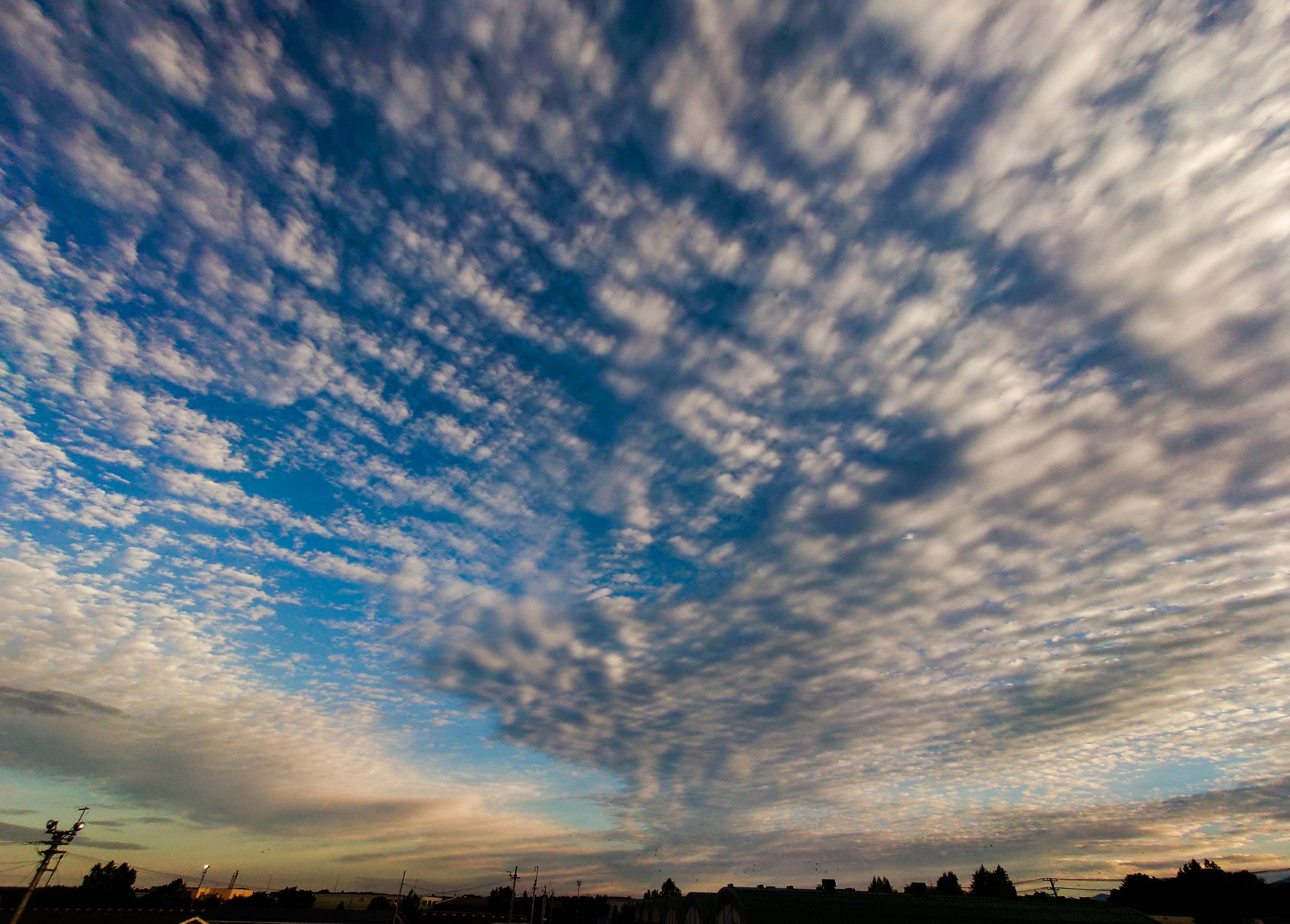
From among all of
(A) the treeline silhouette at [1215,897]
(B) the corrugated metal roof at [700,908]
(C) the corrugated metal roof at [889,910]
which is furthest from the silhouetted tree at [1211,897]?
(B) the corrugated metal roof at [700,908]

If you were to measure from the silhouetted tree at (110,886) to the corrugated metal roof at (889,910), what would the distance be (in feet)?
537

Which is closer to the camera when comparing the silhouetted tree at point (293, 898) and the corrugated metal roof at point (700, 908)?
the corrugated metal roof at point (700, 908)

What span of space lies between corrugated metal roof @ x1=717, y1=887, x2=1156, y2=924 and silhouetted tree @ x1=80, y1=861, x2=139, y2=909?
537 ft

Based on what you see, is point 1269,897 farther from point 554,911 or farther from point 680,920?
point 554,911

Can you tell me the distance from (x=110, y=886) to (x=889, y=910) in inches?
8419

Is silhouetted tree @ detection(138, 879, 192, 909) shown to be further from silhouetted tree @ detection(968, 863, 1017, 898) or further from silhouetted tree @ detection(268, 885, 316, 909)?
silhouetted tree @ detection(968, 863, 1017, 898)

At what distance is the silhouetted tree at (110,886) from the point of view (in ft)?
497

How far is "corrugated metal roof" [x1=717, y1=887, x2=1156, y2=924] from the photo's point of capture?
70438mm

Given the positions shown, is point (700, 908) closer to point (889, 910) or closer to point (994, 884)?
point (889, 910)

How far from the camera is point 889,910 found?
76250 millimetres

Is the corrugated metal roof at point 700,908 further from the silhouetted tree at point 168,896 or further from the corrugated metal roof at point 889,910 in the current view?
the silhouetted tree at point 168,896

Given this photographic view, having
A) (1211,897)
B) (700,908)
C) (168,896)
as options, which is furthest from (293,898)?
(1211,897)

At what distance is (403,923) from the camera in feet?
349

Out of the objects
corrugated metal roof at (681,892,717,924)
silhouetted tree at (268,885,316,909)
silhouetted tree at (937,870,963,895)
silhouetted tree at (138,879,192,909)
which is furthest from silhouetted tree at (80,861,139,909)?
silhouetted tree at (937,870,963,895)
